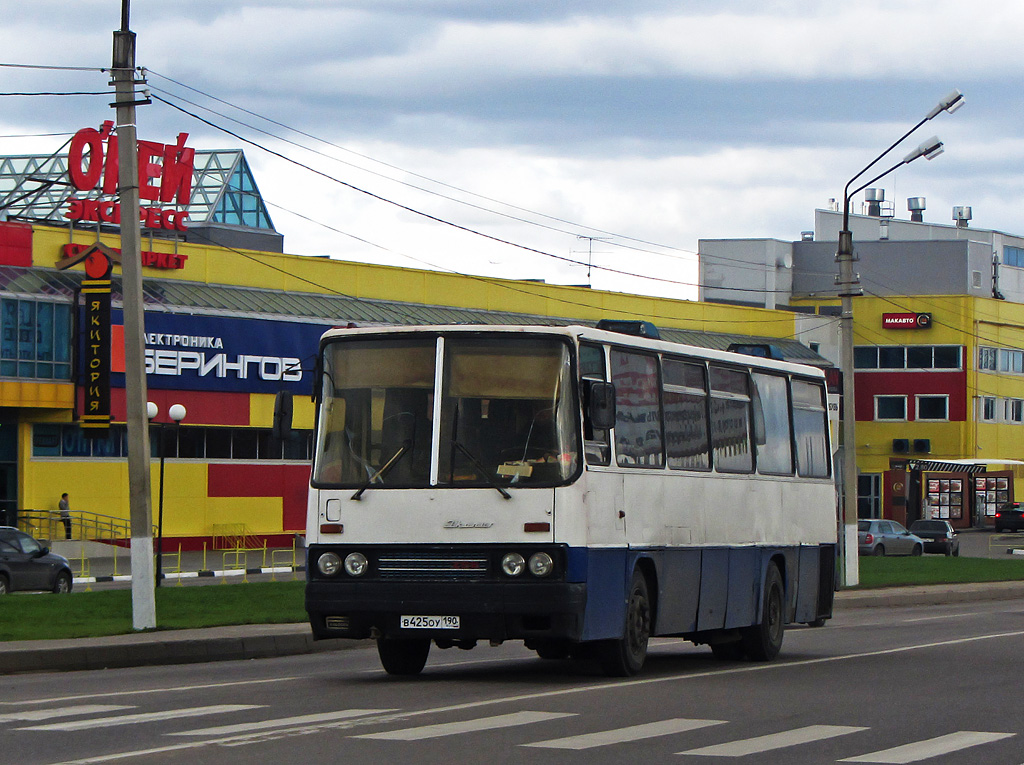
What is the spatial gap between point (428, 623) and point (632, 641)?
2.07 metres

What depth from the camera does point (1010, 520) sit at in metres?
77.6

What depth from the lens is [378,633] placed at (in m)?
14.1

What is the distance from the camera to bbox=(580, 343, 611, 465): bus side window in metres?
14.1

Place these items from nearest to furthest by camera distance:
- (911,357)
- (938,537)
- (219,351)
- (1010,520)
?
(219,351), (938,537), (1010,520), (911,357)

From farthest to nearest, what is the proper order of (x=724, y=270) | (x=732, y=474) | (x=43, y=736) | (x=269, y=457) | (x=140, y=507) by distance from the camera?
(x=724, y=270), (x=269, y=457), (x=140, y=507), (x=732, y=474), (x=43, y=736)

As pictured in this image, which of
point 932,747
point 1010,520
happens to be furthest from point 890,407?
point 932,747

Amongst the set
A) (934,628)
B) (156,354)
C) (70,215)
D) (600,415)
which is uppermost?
(70,215)

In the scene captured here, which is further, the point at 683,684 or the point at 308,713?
the point at 683,684

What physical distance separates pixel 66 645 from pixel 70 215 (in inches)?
1404

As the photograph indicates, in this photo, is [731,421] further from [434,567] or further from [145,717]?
[145,717]

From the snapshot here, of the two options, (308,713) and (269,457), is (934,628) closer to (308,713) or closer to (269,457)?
(308,713)

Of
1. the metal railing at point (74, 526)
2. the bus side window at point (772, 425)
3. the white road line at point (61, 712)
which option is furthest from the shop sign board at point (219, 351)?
the white road line at point (61, 712)

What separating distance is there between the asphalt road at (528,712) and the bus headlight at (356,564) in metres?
0.93

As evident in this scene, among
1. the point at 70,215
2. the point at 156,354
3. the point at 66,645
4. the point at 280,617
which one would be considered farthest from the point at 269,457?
the point at 66,645
